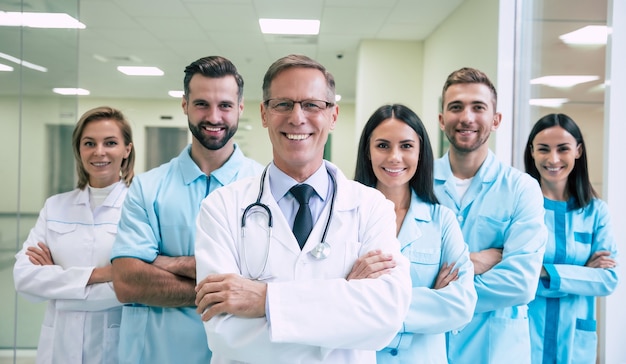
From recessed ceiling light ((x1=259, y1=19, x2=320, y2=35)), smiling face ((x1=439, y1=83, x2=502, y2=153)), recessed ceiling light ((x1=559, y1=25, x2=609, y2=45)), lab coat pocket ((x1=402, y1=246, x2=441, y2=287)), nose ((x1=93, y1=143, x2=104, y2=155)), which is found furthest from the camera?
recessed ceiling light ((x1=259, y1=19, x2=320, y2=35))

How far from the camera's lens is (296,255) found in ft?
3.99

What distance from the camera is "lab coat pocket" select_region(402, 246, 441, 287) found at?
1531 mm

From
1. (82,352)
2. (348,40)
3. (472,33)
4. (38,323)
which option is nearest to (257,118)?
(348,40)

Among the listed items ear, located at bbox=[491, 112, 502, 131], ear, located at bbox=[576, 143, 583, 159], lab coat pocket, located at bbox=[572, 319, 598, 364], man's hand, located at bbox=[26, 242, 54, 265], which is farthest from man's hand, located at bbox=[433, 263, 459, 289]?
man's hand, located at bbox=[26, 242, 54, 265]

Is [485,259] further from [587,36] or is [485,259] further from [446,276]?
[587,36]

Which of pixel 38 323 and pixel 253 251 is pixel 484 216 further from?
pixel 38 323

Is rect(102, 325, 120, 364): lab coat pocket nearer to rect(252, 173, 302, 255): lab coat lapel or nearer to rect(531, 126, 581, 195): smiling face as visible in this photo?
rect(252, 173, 302, 255): lab coat lapel

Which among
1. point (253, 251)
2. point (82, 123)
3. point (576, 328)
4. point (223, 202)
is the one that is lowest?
point (576, 328)

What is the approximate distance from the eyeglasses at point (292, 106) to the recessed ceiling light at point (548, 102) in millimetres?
2794

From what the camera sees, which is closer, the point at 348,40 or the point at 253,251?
the point at 253,251

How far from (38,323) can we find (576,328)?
2.65m

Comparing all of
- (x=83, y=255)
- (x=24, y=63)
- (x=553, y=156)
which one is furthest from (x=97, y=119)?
(x=553, y=156)

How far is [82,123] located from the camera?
6.86ft

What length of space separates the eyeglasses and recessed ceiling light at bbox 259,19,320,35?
4450mm
